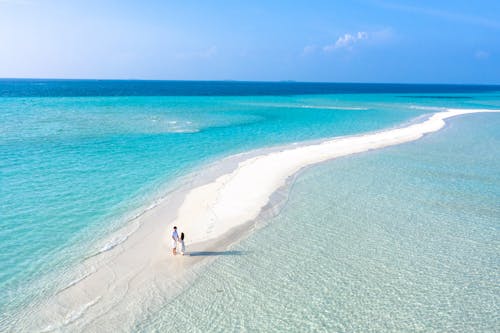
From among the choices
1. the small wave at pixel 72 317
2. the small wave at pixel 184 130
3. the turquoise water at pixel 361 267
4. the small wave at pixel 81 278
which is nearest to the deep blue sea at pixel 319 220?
the turquoise water at pixel 361 267

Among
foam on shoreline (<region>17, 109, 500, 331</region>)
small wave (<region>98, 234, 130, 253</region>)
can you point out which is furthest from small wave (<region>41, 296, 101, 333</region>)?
small wave (<region>98, 234, 130, 253</region>)

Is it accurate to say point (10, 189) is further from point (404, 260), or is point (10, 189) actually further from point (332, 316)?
point (404, 260)

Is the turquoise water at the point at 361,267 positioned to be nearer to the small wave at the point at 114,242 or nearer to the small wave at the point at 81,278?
the small wave at the point at 81,278

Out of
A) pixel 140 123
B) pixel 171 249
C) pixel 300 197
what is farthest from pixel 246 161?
pixel 140 123

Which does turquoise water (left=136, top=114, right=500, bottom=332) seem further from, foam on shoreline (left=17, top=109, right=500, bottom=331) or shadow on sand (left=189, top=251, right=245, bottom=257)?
foam on shoreline (left=17, top=109, right=500, bottom=331)

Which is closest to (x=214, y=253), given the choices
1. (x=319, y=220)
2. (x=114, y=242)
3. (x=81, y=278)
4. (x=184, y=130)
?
(x=114, y=242)
